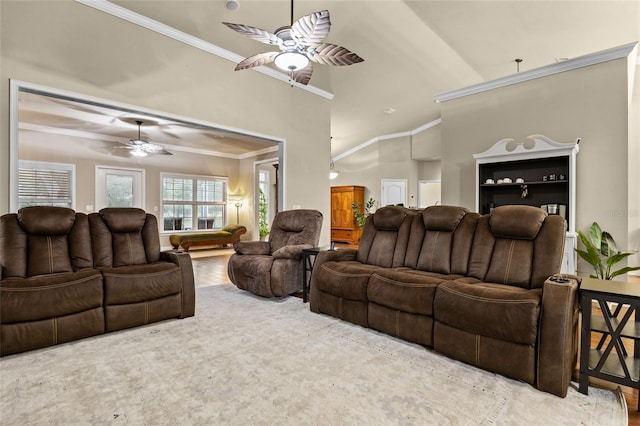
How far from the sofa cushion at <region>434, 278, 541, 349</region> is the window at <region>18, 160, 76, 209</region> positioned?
8.38 meters

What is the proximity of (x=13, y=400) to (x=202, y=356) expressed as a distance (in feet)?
3.40

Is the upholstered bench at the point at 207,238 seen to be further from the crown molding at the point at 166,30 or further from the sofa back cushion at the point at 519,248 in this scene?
the sofa back cushion at the point at 519,248

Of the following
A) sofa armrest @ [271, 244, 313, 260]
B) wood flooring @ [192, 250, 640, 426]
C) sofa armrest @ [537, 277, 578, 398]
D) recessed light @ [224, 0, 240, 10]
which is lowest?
wood flooring @ [192, 250, 640, 426]

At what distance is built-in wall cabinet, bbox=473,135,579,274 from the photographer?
4.36 meters

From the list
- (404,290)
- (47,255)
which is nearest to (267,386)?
(404,290)

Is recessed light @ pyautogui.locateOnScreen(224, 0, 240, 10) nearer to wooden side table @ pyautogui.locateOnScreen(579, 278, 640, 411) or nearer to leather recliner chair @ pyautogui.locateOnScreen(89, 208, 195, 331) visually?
leather recliner chair @ pyautogui.locateOnScreen(89, 208, 195, 331)

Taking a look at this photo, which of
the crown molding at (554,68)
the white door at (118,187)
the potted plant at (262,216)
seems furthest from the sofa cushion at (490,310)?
the white door at (118,187)

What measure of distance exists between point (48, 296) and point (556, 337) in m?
3.50

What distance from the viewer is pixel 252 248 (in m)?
4.55

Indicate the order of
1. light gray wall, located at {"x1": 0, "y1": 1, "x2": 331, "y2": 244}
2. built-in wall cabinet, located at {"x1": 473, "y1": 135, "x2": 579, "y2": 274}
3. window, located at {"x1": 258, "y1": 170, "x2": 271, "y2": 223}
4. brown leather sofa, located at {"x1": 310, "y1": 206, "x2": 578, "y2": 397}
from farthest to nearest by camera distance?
window, located at {"x1": 258, "y1": 170, "x2": 271, "y2": 223} < built-in wall cabinet, located at {"x1": 473, "y1": 135, "x2": 579, "y2": 274} < light gray wall, located at {"x1": 0, "y1": 1, "x2": 331, "y2": 244} < brown leather sofa, located at {"x1": 310, "y1": 206, "x2": 578, "y2": 397}

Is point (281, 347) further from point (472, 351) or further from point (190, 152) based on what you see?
point (190, 152)

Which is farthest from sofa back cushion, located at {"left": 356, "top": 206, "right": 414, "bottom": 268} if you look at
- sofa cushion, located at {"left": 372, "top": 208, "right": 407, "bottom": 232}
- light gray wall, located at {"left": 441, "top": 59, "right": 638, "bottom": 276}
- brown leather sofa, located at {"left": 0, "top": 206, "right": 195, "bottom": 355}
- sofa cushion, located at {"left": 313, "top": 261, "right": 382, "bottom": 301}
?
light gray wall, located at {"left": 441, "top": 59, "right": 638, "bottom": 276}

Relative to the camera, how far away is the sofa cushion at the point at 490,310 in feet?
6.67

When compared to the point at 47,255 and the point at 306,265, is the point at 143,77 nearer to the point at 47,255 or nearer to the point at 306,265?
the point at 47,255
